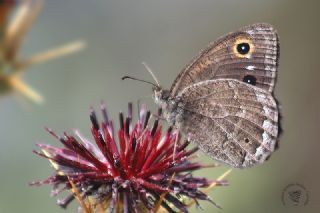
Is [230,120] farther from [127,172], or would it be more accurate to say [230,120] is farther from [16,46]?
[16,46]

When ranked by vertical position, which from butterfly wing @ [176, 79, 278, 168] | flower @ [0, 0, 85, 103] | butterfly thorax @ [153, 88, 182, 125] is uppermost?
flower @ [0, 0, 85, 103]

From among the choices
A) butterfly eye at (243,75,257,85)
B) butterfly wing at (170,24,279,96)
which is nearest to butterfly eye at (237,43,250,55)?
butterfly wing at (170,24,279,96)

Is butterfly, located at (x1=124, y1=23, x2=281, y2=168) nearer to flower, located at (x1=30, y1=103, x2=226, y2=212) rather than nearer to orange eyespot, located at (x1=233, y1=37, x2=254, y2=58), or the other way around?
orange eyespot, located at (x1=233, y1=37, x2=254, y2=58)

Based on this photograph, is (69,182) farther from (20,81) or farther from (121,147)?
(20,81)

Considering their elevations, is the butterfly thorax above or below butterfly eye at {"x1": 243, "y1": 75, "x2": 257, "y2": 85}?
above

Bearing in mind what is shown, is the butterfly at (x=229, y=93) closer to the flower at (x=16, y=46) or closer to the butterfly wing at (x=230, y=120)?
the butterfly wing at (x=230, y=120)

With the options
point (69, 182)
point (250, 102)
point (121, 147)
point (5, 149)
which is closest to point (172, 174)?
point (121, 147)

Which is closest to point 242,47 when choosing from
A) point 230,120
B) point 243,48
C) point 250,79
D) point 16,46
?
point 243,48
